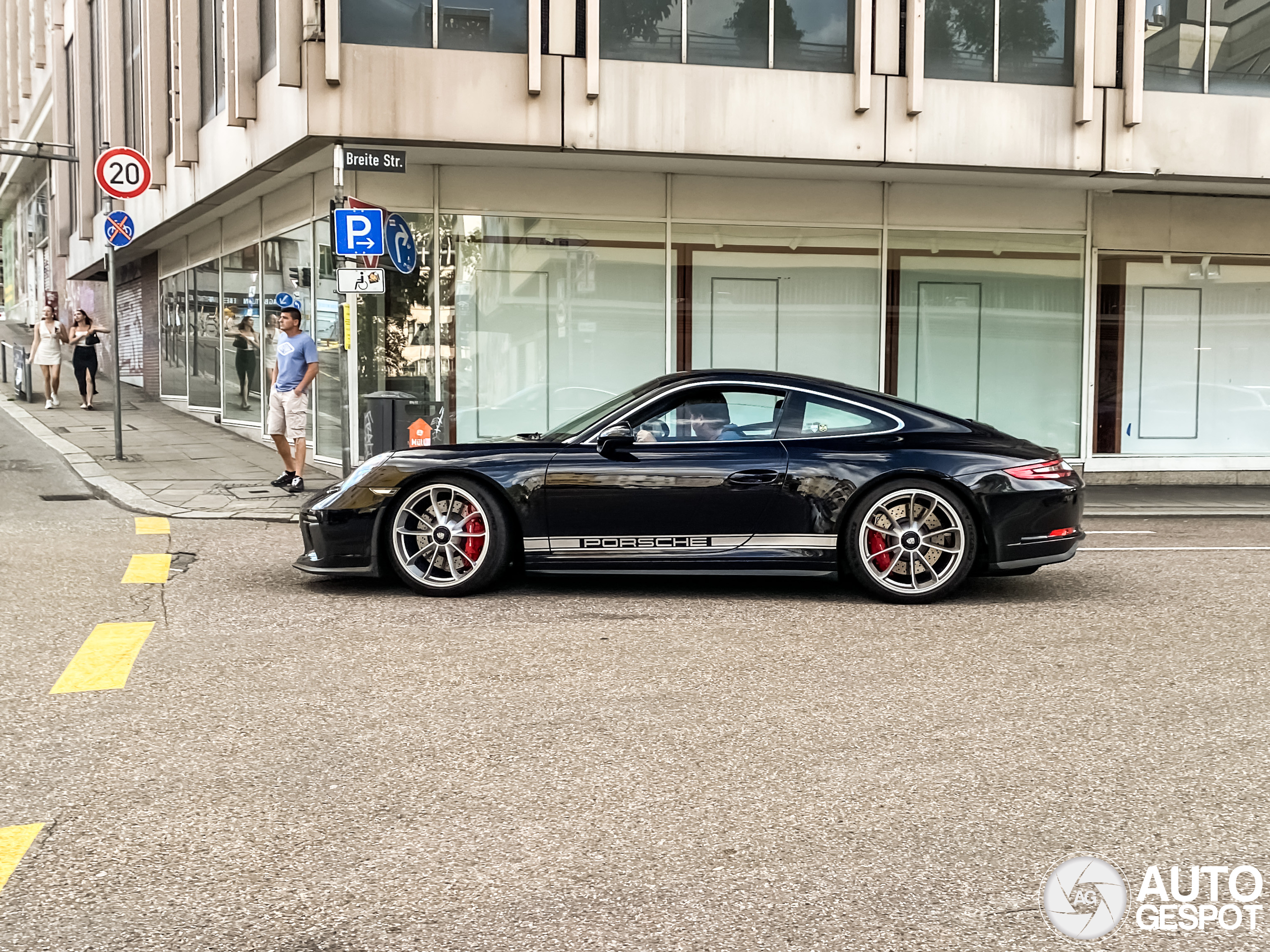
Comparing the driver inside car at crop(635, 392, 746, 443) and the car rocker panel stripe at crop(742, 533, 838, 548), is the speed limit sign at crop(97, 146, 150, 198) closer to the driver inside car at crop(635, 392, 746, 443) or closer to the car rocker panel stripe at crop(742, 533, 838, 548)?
the driver inside car at crop(635, 392, 746, 443)

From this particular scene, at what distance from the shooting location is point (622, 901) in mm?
3172

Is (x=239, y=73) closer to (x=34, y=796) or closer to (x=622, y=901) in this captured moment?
(x=34, y=796)

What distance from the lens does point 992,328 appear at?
16406 mm

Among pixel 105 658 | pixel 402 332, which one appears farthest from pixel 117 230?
pixel 105 658

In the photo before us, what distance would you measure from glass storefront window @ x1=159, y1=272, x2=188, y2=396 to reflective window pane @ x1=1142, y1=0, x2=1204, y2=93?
58.1 feet

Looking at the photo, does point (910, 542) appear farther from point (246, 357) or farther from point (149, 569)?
point (246, 357)

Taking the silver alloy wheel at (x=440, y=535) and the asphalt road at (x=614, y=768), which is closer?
the asphalt road at (x=614, y=768)

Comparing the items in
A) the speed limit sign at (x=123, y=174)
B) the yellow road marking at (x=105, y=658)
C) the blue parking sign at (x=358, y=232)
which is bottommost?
the yellow road marking at (x=105, y=658)

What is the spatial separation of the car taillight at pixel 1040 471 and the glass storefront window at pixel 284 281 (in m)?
9.83

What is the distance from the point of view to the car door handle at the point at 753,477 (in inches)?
283

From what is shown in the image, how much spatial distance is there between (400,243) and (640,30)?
11.6 ft

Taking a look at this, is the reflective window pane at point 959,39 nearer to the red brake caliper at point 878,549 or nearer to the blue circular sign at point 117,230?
the red brake caliper at point 878,549

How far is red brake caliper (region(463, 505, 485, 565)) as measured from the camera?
7344mm

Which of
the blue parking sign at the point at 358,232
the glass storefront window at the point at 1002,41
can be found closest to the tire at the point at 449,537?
the blue parking sign at the point at 358,232
